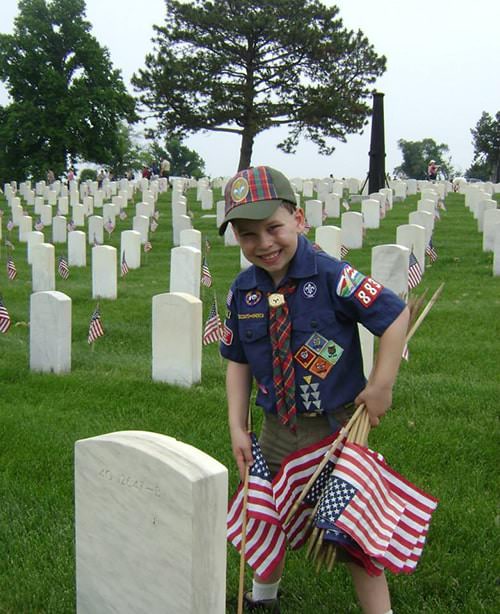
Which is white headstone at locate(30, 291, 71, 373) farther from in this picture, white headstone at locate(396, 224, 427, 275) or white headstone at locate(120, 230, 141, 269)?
white headstone at locate(120, 230, 141, 269)

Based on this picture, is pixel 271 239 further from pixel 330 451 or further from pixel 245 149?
pixel 245 149

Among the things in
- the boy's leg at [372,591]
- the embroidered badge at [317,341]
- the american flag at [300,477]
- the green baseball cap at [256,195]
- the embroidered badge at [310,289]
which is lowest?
the boy's leg at [372,591]

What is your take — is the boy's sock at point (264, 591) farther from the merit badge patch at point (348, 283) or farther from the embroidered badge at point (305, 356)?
the merit badge patch at point (348, 283)

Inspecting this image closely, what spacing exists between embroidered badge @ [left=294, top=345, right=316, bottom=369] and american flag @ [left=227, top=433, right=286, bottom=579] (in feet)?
1.29

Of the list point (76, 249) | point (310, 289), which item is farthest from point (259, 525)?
point (76, 249)

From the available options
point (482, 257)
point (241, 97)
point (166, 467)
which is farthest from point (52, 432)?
point (241, 97)

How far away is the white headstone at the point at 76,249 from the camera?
48.1 ft

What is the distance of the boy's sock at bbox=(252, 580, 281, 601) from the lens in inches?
128

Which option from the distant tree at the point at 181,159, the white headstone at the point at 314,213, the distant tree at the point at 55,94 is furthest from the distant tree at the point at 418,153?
the white headstone at the point at 314,213

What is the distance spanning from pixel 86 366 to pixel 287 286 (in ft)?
15.7

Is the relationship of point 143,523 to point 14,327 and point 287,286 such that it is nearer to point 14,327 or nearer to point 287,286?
point 287,286

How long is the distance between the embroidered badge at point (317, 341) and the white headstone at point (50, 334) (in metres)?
4.65

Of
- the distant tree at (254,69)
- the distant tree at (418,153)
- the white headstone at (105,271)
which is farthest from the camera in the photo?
the distant tree at (418,153)

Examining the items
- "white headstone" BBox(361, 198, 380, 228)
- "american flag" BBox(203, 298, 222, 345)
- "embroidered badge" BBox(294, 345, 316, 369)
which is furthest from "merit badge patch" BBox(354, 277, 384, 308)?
"white headstone" BBox(361, 198, 380, 228)
